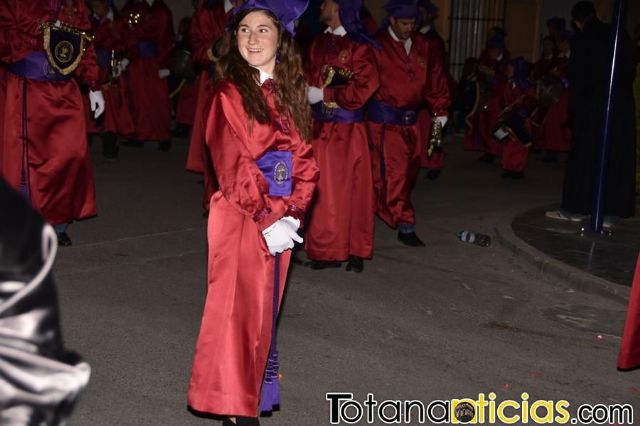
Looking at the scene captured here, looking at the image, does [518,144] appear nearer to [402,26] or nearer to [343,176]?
[402,26]

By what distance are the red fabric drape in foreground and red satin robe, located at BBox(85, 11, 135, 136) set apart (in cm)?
765

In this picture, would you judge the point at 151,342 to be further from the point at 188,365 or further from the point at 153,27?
the point at 153,27

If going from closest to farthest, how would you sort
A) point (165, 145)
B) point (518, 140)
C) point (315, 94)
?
point (315, 94) → point (518, 140) → point (165, 145)

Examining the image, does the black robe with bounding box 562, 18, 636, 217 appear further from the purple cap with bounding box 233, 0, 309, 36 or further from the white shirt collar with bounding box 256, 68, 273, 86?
the white shirt collar with bounding box 256, 68, 273, 86

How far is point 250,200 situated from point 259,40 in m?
0.69

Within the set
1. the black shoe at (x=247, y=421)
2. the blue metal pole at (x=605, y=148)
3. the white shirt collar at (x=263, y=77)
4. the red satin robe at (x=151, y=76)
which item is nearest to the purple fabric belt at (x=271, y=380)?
the black shoe at (x=247, y=421)

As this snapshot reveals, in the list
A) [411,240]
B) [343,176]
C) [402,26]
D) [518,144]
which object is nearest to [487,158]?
[518,144]

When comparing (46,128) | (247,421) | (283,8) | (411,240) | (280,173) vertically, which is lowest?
(411,240)

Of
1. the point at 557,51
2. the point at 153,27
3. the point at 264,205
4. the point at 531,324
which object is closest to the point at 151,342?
the point at 264,205

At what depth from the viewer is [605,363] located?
19.0 feet

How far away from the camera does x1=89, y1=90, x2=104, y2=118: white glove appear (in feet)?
25.2

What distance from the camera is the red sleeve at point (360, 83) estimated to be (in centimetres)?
712

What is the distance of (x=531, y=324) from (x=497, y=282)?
1.06 m

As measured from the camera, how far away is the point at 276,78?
4.33 metres
